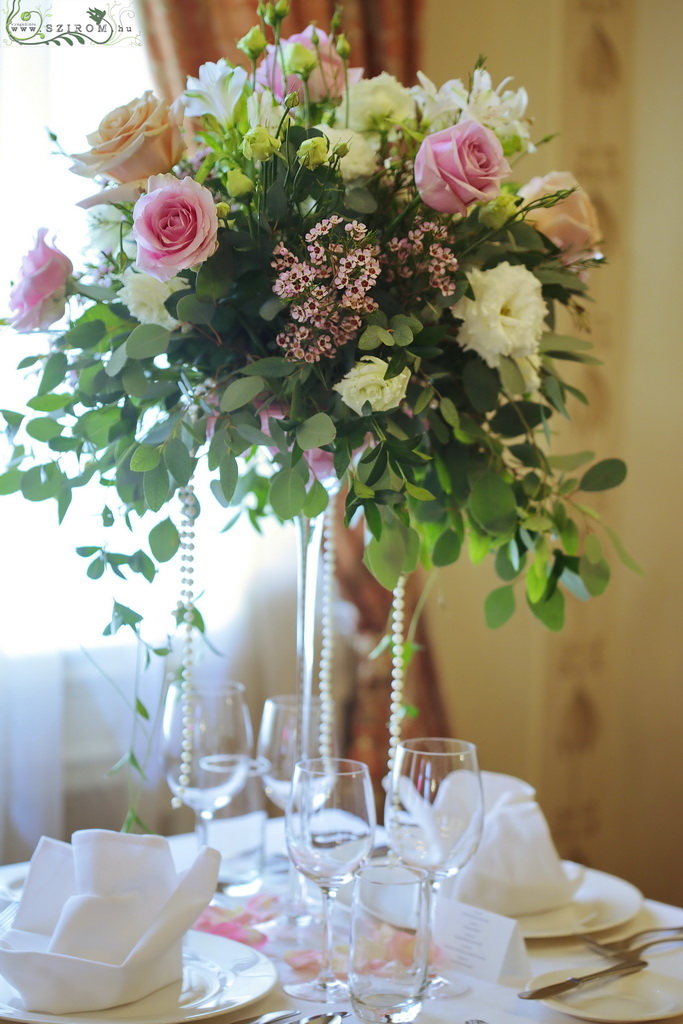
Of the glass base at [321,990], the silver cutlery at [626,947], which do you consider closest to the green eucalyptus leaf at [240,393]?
the glass base at [321,990]

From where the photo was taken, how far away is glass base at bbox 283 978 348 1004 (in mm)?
879

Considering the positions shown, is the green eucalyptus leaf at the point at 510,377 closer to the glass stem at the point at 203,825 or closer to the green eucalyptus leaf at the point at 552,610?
the green eucalyptus leaf at the point at 552,610

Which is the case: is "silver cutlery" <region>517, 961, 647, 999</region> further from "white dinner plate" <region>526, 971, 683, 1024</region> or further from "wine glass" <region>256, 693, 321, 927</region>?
"wine glass" <region>256, 693, 321, 927</region>

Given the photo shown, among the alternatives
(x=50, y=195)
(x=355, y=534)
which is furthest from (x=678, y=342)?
(x=50, y=195)

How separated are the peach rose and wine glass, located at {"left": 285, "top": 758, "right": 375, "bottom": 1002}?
589 mm

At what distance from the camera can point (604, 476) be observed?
41.5 inches

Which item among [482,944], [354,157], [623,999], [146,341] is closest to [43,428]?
[146,341]

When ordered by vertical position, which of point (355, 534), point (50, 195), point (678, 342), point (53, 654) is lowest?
point (53, 654)

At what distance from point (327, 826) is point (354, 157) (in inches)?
25.2

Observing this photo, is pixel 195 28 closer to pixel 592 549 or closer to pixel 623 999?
pixel 592 549

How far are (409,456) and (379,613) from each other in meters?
1.40

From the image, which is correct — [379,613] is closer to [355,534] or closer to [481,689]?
[355,534]

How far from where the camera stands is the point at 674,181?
2389 millimetres
